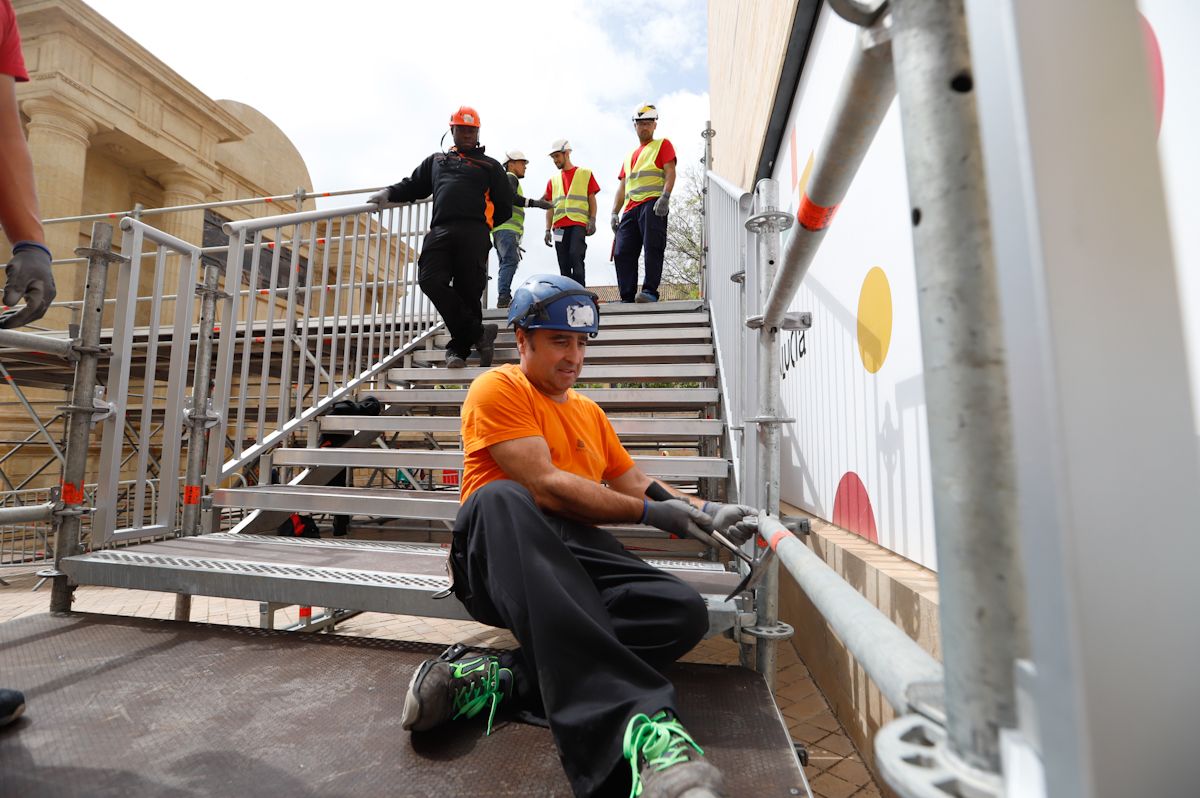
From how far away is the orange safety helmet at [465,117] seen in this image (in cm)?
458

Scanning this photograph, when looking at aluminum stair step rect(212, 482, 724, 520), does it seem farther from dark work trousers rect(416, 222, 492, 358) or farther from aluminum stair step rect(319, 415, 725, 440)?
dark work trousers rect(416, 222, 492, 358)

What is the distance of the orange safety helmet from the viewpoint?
4582 millimetres

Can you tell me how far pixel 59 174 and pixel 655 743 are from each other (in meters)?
12.0

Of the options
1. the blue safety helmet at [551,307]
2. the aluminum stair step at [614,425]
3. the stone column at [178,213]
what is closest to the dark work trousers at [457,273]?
the aluminum stair step at [614,425]

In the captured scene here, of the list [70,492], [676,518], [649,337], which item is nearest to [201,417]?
[70,492]

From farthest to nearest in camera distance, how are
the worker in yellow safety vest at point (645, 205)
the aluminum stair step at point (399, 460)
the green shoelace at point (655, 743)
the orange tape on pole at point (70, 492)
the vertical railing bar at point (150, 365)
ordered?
the worker in yellow safety vest at point (645, 205), the aluminum stair step at point (399, 460), the vertical railing bar at point (150, 365), the orange tape on pole at point (70, 492), the green shoelace at point (655, 743)

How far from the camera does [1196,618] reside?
1.28ft

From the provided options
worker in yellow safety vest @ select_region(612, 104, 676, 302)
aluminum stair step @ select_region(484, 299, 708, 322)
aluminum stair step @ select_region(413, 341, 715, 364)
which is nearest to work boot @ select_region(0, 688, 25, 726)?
aluminum stair step @ select_region(413, 341, 715, 364)

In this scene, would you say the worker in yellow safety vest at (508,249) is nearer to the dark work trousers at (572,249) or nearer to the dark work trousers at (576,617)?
the dark work trousers at (572,249)

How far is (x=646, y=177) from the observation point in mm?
6117

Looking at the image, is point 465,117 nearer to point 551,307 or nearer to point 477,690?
point 551,307

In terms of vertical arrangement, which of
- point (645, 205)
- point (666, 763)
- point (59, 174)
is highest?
point (59, 174)

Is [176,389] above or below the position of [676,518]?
above

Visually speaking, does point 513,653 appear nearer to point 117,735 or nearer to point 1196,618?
point 117,735
